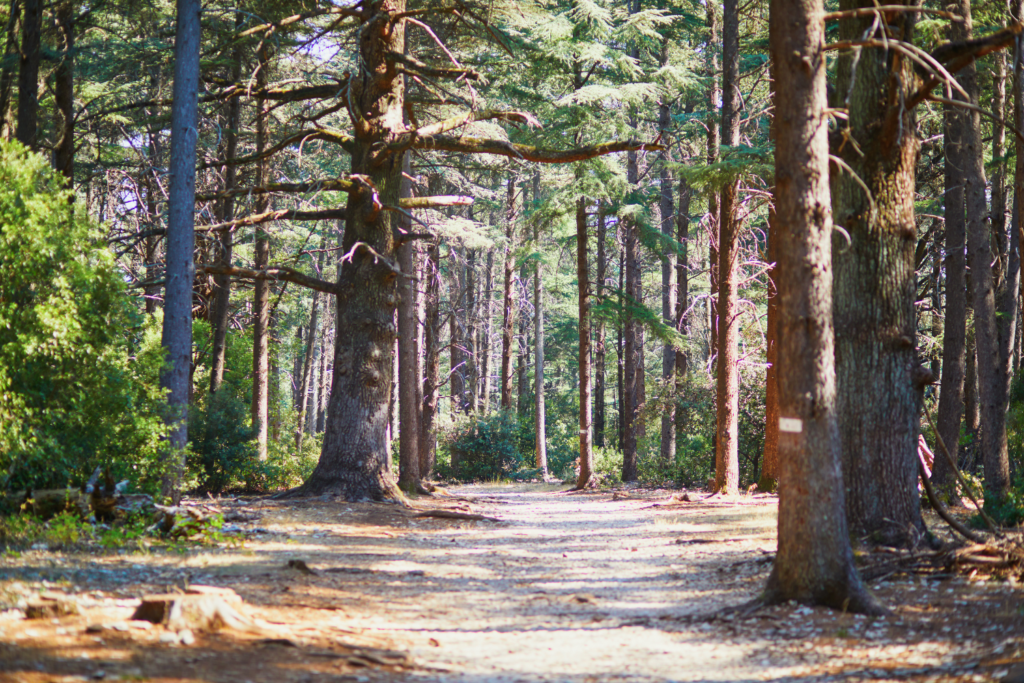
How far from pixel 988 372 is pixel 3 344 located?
14.1m

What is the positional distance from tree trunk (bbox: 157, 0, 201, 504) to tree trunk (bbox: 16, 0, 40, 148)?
322 cm

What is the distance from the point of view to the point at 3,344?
333 inches

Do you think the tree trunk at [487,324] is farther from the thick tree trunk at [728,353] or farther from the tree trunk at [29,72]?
the tree trunk at [29,72]

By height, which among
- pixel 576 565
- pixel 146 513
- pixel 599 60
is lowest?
pixel 576 565

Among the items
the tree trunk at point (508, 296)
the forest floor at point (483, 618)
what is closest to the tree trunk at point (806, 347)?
the forest floor at point (483, 618)

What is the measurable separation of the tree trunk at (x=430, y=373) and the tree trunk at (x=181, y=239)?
10.8 m

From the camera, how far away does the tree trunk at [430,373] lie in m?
23.6

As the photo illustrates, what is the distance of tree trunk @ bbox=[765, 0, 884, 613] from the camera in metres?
5.86

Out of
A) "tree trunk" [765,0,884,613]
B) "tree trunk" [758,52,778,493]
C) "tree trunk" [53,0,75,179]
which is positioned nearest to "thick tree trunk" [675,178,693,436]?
"tree trunk" [758,52,778,493]

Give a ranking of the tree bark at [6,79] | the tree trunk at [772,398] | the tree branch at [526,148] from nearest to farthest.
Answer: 1. the tree branch at [526,148]
2. the tree bark at [6,79]
3. the tree trunk at [772,398]

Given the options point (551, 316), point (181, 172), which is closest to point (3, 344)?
point (181, 172)

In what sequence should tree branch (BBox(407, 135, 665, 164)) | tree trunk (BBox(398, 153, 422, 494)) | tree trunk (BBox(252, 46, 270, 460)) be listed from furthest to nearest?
tree trunk (BBox(252, 46, 270, 460))
tree trunk (BBox(398, 153, 422, 494))
tree branch (BBox(407, 135, 665, 164))

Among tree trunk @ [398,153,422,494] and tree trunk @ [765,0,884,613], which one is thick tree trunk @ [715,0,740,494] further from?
tree trunk @ [765,0,884,613]

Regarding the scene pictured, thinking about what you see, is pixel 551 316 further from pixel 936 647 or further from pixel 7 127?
pixel 936 647
